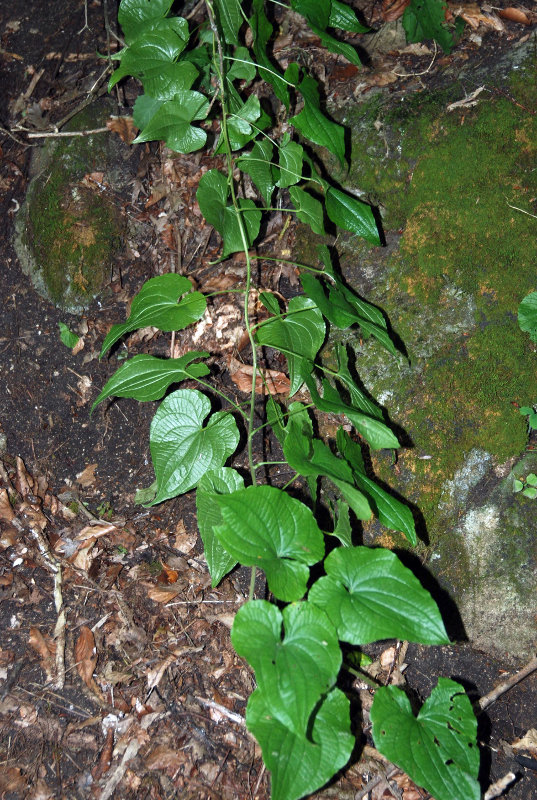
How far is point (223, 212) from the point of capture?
6.37 feet

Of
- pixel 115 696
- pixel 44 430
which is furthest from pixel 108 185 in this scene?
pixel 115 696

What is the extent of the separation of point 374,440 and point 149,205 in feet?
6.22

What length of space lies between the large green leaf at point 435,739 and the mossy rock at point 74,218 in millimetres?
2085

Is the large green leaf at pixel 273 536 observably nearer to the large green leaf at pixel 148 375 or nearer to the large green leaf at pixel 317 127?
the large green leaf at pixel 148 375

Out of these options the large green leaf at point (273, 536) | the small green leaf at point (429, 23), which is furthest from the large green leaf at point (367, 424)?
the small green leaf at point (429, 23)

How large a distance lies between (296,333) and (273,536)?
79 centimetres

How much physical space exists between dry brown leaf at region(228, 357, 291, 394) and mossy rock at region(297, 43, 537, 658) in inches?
13.5

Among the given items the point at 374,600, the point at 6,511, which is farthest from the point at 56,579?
Answer: the point at 374,600

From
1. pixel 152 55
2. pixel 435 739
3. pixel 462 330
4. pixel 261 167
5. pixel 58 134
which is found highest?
pixel 152 55

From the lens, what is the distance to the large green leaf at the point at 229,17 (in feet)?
6.66

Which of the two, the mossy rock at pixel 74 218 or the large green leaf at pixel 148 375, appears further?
the mossy rock at pixel 74 218

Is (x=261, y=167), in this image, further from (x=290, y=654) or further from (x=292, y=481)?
(x=290, y=654)

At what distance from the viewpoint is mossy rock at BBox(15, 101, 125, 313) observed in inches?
107

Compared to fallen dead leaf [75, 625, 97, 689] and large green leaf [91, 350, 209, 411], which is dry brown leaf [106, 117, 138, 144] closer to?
large green leaf [91, 350, 209, 411]
